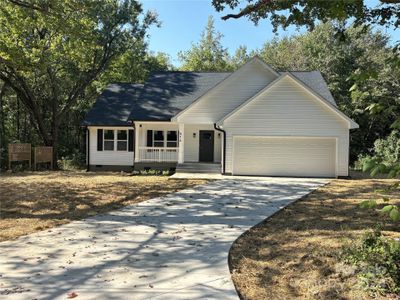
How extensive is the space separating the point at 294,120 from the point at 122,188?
968cm

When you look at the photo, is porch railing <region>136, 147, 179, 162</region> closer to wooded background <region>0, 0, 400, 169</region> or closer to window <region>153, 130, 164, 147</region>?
window <region>153, 130, 164, 147</region>

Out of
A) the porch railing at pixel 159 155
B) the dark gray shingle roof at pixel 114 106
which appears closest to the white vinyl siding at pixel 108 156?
the dark gray shingle roof at pixel 114 106

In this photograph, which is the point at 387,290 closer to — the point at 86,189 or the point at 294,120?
the point at 86,189

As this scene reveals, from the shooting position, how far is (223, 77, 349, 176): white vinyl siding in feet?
66.0

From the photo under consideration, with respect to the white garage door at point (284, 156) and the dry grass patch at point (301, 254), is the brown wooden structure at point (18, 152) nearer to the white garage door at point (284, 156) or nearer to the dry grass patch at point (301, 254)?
the white garage door at point (284, 156)

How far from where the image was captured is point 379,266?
477 centimetres

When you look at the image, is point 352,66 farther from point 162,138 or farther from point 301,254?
point 301,254

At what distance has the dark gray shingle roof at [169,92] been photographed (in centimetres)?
2364

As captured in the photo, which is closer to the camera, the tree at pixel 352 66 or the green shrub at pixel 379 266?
the green shrub at pixel 379 266

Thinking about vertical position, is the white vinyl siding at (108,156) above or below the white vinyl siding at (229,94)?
below

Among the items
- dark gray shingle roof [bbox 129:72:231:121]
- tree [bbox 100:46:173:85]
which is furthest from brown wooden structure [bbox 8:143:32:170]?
tree [bbox 100:46:173:85]

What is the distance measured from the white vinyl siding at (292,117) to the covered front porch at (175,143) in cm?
322

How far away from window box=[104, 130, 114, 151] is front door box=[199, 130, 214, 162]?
5289 mm

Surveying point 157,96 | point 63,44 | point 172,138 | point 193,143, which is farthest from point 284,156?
point 63,44
